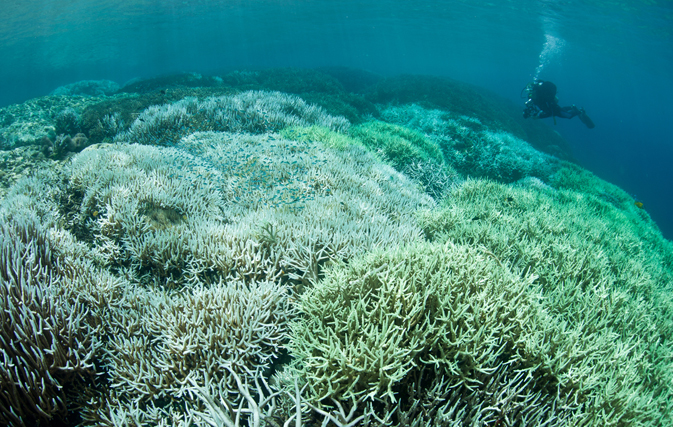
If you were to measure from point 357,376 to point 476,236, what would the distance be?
126 inches

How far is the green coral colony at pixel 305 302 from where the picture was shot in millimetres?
1934

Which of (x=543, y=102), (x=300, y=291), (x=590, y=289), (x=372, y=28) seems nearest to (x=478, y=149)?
(x=543, y=102)

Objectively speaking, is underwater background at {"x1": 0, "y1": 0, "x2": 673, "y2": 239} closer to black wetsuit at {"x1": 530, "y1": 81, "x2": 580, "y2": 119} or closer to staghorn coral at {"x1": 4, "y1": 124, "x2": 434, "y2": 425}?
black wetsuit at {"x1": 530, "y1": 81, "x2": 580, "y2": 119}

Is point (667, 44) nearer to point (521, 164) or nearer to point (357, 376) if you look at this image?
point (521, 164)

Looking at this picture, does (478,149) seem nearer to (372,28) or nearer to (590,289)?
(590,289)

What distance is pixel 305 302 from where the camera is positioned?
8.19 feet

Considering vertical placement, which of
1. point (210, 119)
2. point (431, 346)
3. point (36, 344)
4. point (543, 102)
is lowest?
point (36, 344)

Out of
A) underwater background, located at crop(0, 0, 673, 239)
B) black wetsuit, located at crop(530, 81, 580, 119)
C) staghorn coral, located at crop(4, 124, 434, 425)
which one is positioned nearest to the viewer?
staghorn coral, located at crop(4, 124, 434, 425)

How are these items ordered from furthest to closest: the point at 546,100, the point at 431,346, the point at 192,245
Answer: the point at 546,100
the point at 192,245
the point at 431,346

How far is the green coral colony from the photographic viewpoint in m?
1.93

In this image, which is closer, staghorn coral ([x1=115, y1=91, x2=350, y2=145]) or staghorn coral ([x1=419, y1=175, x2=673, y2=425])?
staghorn coral ([x1=419, y1=175, x2=673, y2=425])

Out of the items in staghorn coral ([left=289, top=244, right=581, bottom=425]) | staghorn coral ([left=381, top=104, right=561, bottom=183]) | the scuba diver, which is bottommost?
staghorn coral ([left=381, top=104, right=561, bottom=183])

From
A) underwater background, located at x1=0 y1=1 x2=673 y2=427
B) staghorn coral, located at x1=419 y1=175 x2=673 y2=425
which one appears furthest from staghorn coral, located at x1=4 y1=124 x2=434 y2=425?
staghorn coral, located at x1=419 y1=175 x2=673 y2=425

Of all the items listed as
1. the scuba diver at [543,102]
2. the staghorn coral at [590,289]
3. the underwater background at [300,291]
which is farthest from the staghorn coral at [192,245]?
the scuba diver at [543,102]
